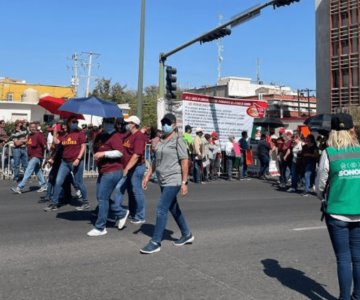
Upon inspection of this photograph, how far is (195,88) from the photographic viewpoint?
88688mm

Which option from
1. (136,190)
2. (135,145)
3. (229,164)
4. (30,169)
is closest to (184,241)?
(136,190)

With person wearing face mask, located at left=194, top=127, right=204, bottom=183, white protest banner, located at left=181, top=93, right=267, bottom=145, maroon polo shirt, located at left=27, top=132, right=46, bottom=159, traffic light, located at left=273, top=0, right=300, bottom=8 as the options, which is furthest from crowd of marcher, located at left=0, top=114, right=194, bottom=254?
traffic light, located at left=273, top=0, right=300, bottom=8

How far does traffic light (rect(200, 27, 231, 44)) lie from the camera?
Result: 55.9ft

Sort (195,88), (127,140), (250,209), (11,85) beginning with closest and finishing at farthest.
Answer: (127,140) < (250,209) < (11,85) < (195,88)

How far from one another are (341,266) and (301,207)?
704 cm

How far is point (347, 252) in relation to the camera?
4.12 metres

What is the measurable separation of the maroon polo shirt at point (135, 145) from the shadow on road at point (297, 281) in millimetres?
2846

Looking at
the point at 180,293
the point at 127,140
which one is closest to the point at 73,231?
the point at 127,140

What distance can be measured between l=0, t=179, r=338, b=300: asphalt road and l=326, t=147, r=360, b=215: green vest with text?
1.16 metres

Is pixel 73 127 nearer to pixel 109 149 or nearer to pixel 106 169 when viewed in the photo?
pixel 109 149

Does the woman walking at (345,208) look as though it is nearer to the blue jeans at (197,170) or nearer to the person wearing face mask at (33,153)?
the person wearing face mask at (33,153)

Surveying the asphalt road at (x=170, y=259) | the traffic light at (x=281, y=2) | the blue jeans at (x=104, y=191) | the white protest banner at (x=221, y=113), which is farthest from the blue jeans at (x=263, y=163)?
the blue jeans at (x=104, y=191)

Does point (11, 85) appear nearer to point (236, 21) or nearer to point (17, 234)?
point (236, 21)

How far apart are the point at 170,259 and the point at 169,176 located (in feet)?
3.65
